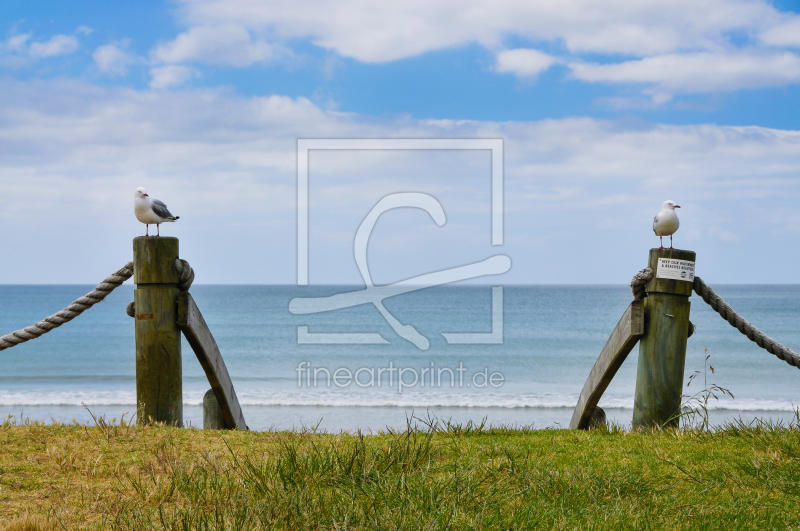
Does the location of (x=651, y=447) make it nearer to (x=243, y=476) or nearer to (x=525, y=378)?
(x=243, y=476)

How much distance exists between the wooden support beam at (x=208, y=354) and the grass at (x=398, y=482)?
95cm

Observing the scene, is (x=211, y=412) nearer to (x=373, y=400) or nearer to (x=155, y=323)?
(x=155, y=323)

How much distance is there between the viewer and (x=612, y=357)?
5.69 meters

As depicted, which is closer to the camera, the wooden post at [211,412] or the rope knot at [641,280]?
the rope knot at [641,280]

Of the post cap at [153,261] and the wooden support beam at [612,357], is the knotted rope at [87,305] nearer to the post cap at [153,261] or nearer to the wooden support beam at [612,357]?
the post cap at [153,261]

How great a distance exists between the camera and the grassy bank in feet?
9.41

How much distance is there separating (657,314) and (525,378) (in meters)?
17.8

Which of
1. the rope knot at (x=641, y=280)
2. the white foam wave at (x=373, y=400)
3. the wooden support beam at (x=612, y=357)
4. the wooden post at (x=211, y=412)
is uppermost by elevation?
the rope knot at (x=641, y=280)

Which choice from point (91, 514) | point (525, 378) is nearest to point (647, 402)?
point (91, 514)

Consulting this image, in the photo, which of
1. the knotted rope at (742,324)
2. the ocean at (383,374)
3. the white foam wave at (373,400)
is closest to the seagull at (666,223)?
the knotted rope at (742,324)

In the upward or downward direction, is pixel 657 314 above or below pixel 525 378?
above

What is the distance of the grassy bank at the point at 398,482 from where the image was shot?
9.41ft

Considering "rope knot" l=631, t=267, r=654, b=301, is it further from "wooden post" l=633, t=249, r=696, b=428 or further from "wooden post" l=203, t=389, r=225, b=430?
"wooden post" l=203, t=389, r=225, b=430

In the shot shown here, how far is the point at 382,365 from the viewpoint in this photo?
27.1m
